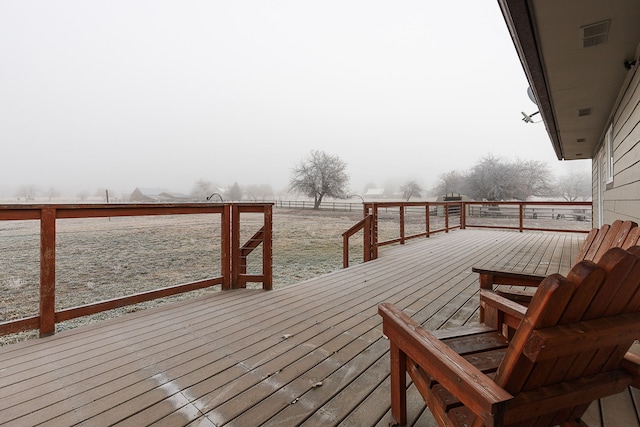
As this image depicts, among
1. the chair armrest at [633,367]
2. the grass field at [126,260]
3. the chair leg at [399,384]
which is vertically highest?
the chair armrest at [633,367]

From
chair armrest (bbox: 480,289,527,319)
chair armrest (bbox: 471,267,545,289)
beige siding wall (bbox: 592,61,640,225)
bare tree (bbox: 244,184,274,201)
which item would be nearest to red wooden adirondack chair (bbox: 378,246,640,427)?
chair armrest (bbox: 480,289,527,319)

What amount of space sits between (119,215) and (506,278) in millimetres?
2982

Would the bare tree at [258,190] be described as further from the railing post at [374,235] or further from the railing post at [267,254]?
the railing post at [267,254]

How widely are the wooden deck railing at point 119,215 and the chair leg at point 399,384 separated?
2.16 meters

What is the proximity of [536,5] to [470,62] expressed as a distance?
59.9 m

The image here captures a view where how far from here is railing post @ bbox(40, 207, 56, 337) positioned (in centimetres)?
212

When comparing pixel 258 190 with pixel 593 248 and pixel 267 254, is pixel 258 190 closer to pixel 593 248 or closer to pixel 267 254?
pixel 267 254

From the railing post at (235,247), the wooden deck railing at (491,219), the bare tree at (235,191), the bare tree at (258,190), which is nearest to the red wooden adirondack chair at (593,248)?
the railing post at (235,247)

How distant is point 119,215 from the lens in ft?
8.07

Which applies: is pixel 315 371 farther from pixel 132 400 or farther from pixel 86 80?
pixel 86 80

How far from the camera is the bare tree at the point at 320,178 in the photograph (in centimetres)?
3108

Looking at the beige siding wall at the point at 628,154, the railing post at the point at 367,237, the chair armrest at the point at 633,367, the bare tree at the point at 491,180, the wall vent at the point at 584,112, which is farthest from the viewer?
the bare tree at the point at 491,180

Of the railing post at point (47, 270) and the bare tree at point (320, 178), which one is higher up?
the bare tree at point (320, 178)

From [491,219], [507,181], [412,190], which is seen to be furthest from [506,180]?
[412,190]
